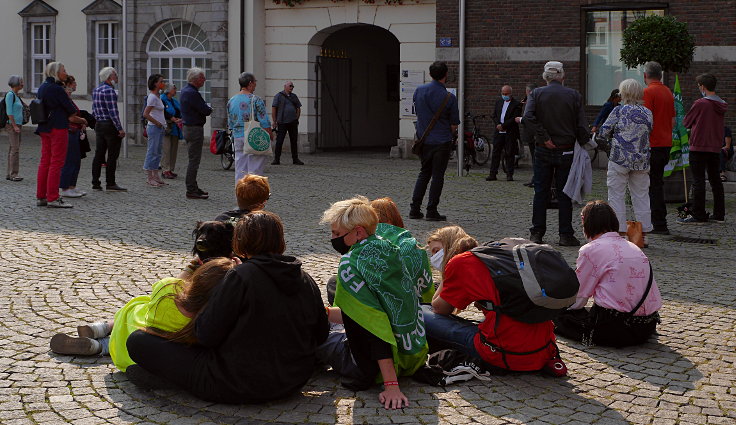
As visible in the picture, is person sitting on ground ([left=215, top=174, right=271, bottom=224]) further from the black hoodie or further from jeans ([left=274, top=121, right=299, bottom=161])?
jeans ([left=274, top=121, right=299, bottom=161])

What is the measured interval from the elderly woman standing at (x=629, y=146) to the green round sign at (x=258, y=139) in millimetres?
4566

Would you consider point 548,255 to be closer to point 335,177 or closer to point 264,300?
point 264,300

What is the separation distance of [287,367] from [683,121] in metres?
8.93

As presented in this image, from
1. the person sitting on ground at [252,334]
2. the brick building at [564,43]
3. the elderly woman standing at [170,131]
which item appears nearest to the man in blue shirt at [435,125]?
the elderly woman standing at [170,131]

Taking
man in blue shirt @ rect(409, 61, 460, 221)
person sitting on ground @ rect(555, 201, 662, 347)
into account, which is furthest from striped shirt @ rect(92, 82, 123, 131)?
person sitting on ground @ rect(555, 201, 662, 347)

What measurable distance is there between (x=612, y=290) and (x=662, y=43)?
10.0 m

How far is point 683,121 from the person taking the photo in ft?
40.9

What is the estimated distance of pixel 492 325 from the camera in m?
5.38

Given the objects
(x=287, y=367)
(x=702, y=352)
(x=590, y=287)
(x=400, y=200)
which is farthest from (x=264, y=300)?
(x=400, y=200)

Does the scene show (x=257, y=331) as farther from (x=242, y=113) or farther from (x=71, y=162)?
(x=71, y=162)

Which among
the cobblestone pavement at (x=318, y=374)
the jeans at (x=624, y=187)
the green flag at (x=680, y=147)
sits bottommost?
the cobblestone pavement at (x=318, y=374)

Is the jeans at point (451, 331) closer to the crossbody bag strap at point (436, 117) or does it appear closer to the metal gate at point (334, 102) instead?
the crossbody bag strap at point (436, 117)

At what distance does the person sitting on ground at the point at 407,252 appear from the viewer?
5.52 meters

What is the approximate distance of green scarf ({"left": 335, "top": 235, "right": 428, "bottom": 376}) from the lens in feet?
16.3
